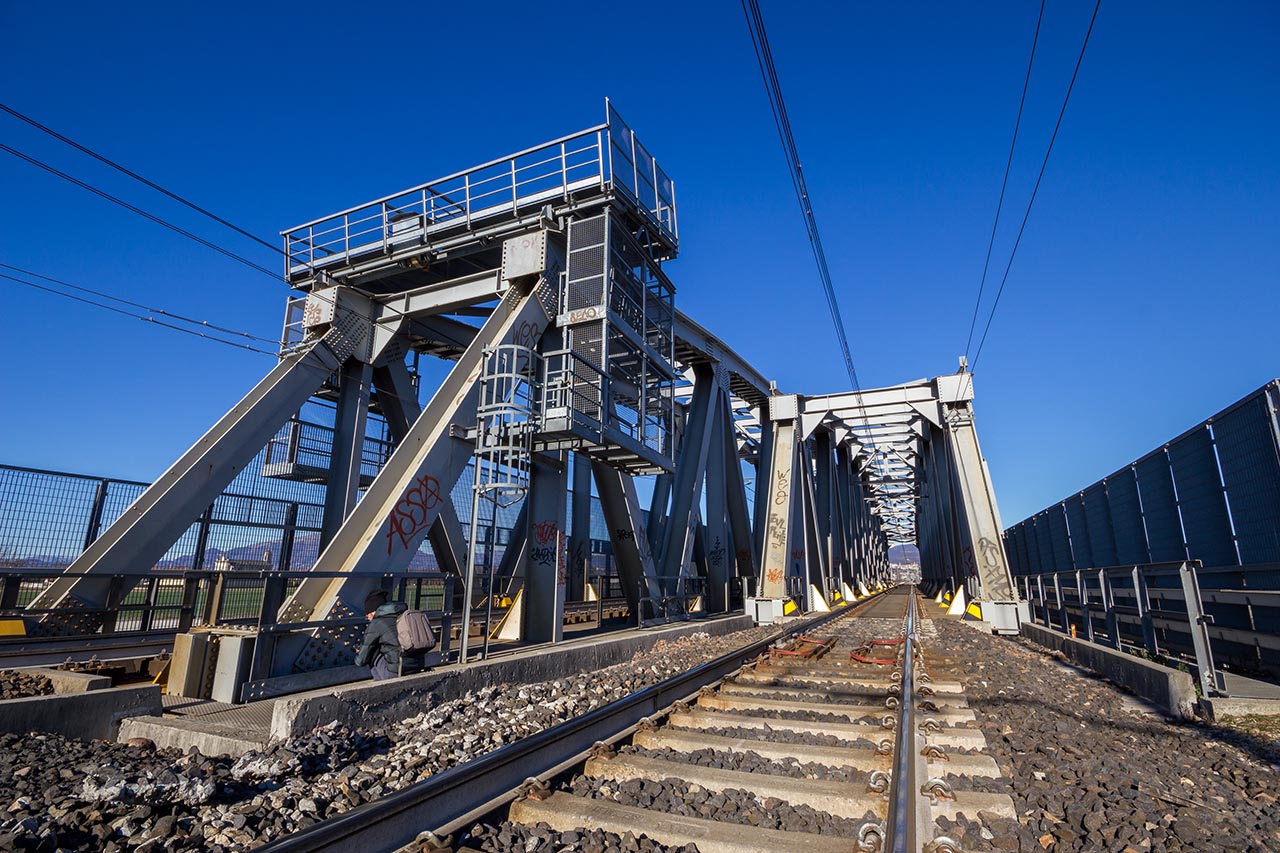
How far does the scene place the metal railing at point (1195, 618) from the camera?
6.00m

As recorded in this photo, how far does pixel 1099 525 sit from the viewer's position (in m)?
12.9

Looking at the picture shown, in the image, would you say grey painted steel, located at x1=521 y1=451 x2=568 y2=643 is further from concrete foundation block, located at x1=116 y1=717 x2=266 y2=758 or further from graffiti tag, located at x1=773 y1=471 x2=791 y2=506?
graffiti tag, located at x1=773 y1=471 x2=791 y2=506

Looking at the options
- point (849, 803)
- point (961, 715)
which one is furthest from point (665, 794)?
point (961, 715)

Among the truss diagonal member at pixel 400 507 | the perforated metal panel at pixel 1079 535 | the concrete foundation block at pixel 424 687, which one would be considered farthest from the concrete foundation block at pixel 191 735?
the perforated metal panel at pixel 1079 535

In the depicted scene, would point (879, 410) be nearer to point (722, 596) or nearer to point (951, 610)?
point (951, 610)

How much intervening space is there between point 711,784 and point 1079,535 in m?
13.8

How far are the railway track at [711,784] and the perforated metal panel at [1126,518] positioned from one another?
22.1ft

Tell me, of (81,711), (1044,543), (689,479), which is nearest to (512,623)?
(81,711)

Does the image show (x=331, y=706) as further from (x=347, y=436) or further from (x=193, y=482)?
(x=347, y=436)

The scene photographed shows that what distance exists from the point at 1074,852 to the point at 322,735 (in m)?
4.75

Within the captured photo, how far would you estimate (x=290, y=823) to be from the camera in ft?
11.5

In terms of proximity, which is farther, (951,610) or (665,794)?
(951,610)

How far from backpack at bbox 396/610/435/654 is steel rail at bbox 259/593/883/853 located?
2480mm

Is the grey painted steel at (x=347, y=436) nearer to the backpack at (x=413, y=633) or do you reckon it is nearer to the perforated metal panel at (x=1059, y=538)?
the backpack at (x=413, y=633)
